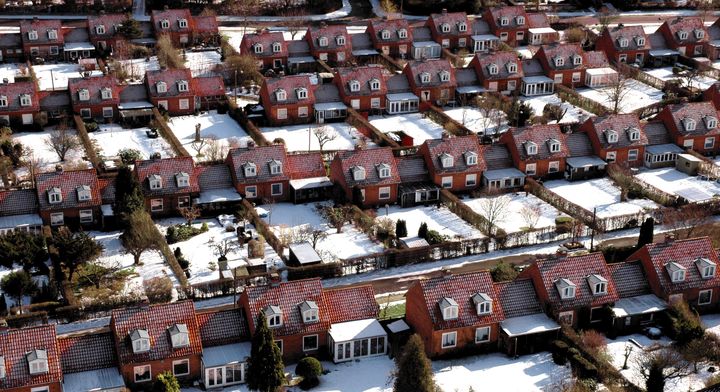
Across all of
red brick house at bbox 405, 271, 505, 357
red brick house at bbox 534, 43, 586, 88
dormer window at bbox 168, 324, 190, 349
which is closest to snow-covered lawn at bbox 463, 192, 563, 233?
red brick house at bbox 405, 271, 505, 357

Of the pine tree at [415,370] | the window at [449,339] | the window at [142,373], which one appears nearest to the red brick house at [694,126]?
the window at [449,339]

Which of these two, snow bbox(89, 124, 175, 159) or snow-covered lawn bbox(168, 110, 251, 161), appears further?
snow-covered lawn bbox(168, 110, 251, 161)

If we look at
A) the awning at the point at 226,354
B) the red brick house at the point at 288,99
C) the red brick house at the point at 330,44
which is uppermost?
the red brick house at the point at 330,44

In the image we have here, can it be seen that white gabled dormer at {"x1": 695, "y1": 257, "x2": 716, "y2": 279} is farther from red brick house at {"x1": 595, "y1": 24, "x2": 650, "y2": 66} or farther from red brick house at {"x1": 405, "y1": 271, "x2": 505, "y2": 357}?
red brick house at {"x1": 595, "y1": 24, "x2": 650, "y2": 66}

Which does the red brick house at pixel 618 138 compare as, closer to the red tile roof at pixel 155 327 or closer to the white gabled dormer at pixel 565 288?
the white gabled dormer at pixel 565 288

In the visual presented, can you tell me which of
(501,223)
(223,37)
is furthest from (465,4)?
(501,223)

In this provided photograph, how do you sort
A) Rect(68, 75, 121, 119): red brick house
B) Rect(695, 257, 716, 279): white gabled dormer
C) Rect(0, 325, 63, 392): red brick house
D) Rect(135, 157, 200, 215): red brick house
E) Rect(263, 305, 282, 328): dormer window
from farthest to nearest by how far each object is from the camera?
Rect(68, 75, 121, 119): red brick house
Rect(135, 157, 200, 215): red brick house
Rect(695, 257, 716, 279): white gabled dormer
Rect(263, 305, 282, 328): dormer window
Rect(0, 325, 63, 392): red brick house

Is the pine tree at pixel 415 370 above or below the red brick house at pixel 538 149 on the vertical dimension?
below
